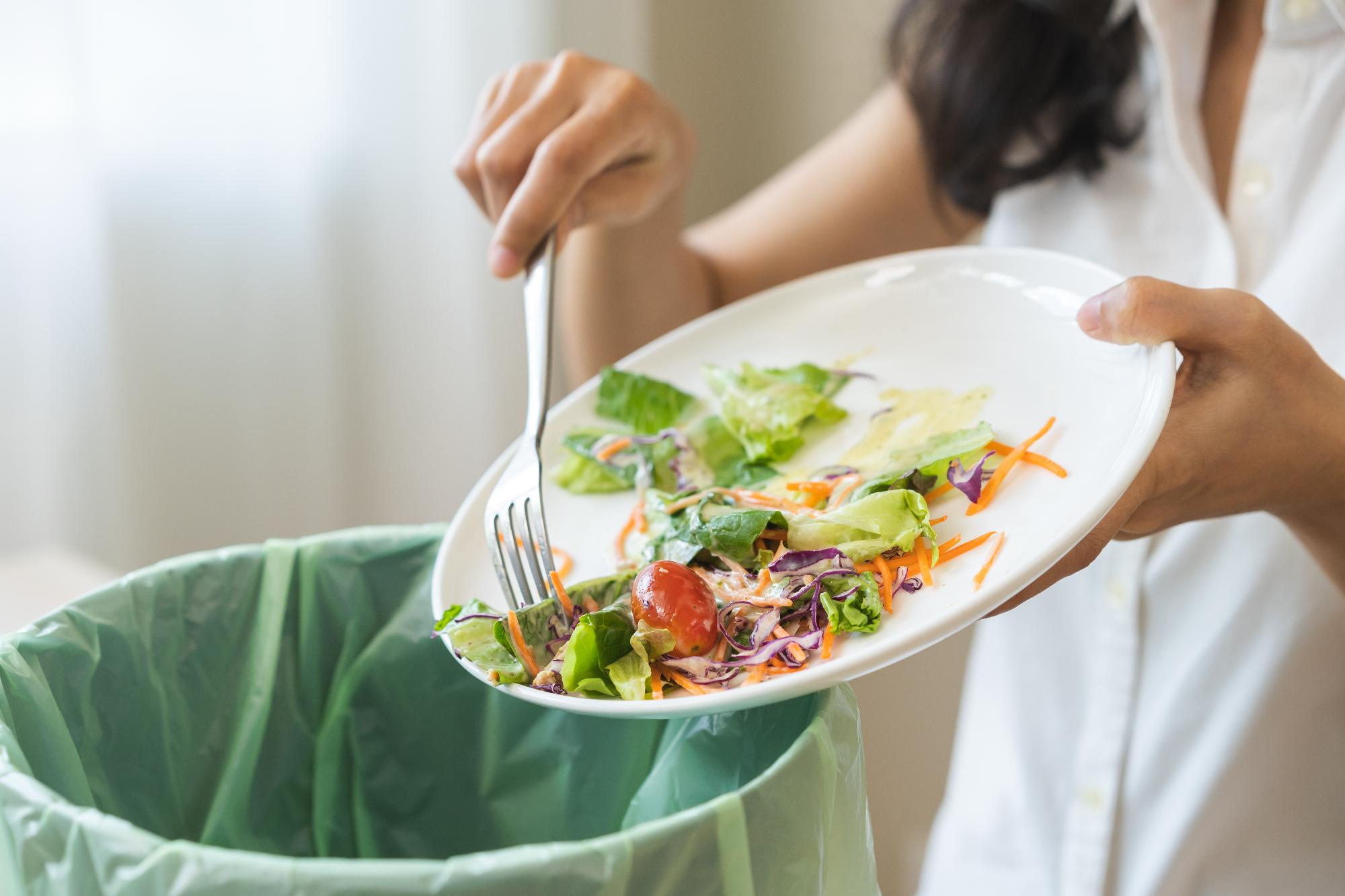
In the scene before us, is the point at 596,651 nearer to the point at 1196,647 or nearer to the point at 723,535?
the point at 723,535

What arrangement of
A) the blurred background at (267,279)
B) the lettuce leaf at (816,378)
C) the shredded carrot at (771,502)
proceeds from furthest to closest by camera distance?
the blurred background at (267,279) < the lettuce leaf at (816,378) < the shredded carrot at (771,502)

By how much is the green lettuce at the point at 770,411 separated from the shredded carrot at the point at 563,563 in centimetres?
12

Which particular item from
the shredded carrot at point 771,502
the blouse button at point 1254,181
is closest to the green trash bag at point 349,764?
the shredded carrot at point 771,502

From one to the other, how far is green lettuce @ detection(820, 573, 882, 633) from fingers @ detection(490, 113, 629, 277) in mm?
301

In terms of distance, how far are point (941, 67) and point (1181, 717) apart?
22.1 inches

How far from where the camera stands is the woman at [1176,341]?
0.52 meters

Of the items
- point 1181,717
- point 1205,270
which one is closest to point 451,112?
point 1205,270

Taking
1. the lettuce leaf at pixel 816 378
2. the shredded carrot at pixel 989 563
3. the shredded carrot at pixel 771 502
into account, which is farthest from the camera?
the lettuce leaf at pixel 816 378

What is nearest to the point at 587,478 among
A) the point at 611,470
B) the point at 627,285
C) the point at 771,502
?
the point at 611,470

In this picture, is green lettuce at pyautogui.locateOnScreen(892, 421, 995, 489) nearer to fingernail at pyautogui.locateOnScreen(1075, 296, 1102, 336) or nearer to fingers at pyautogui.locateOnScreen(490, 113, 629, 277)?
fingernail at pyautogui.locateOnScreen(1075, 296, 1102, 336)

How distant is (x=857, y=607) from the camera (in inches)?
16.1

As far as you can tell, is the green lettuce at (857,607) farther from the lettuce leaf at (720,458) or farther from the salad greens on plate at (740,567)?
the lettuce leaf at (720,458)

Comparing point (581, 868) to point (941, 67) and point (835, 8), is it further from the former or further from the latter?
point (835, 8)

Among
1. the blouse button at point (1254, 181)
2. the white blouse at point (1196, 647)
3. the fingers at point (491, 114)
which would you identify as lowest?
the white blouse at point (1196, 647)
